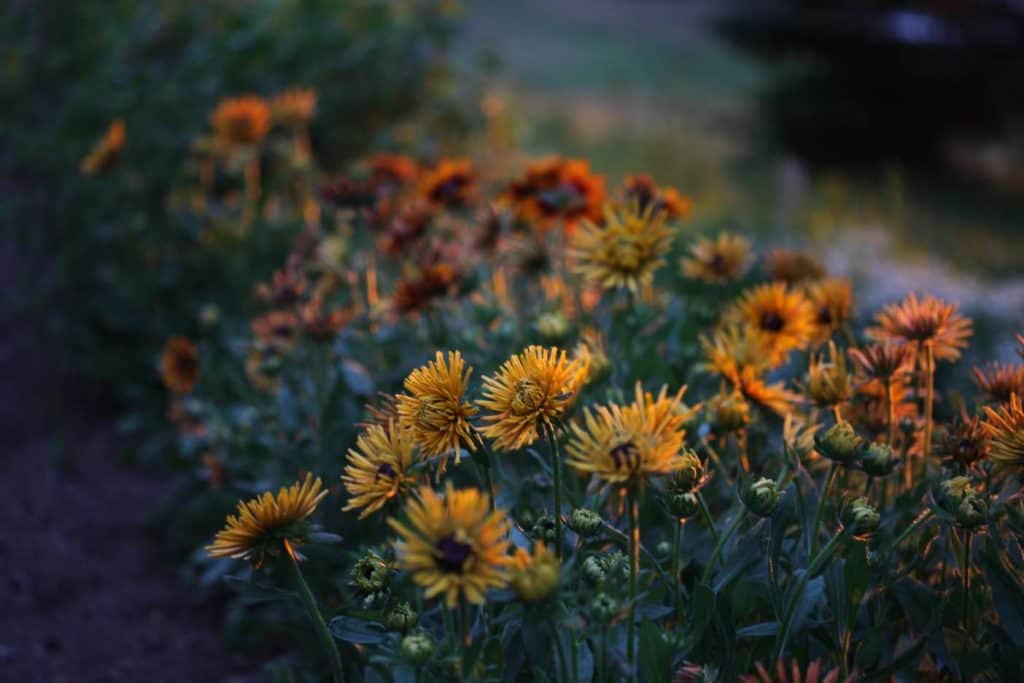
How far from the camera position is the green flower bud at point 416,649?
1104 mm

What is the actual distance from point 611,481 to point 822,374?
1.78 feet

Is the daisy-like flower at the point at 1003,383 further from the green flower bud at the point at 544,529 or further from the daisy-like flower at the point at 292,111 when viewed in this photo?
the daisy-like flower at the point at 292,111

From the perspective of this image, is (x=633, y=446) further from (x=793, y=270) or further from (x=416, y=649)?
(x=793, y=270)

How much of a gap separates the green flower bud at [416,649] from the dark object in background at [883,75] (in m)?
6.35

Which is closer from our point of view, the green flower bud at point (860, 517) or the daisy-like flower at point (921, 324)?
the green flower bud at point (860, 517)

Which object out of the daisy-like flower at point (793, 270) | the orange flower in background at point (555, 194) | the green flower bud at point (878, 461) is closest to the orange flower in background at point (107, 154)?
the orange flower in background at point (555, 194)

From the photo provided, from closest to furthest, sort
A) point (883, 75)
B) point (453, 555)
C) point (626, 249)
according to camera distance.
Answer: point (453, 555)
point (626, 249)
point (883, 75)

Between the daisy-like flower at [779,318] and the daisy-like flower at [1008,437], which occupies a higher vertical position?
the daisy-like flower at [779,318]

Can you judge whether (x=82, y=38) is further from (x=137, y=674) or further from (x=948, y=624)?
(x=948, y=624)

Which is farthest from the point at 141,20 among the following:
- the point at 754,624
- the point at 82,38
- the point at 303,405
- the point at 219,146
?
the point at 754,624

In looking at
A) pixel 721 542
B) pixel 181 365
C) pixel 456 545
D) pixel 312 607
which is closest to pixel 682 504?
pixel 721 542

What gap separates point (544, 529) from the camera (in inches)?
49.8

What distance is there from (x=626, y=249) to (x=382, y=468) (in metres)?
0.63

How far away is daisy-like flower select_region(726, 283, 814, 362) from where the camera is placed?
1721mm
